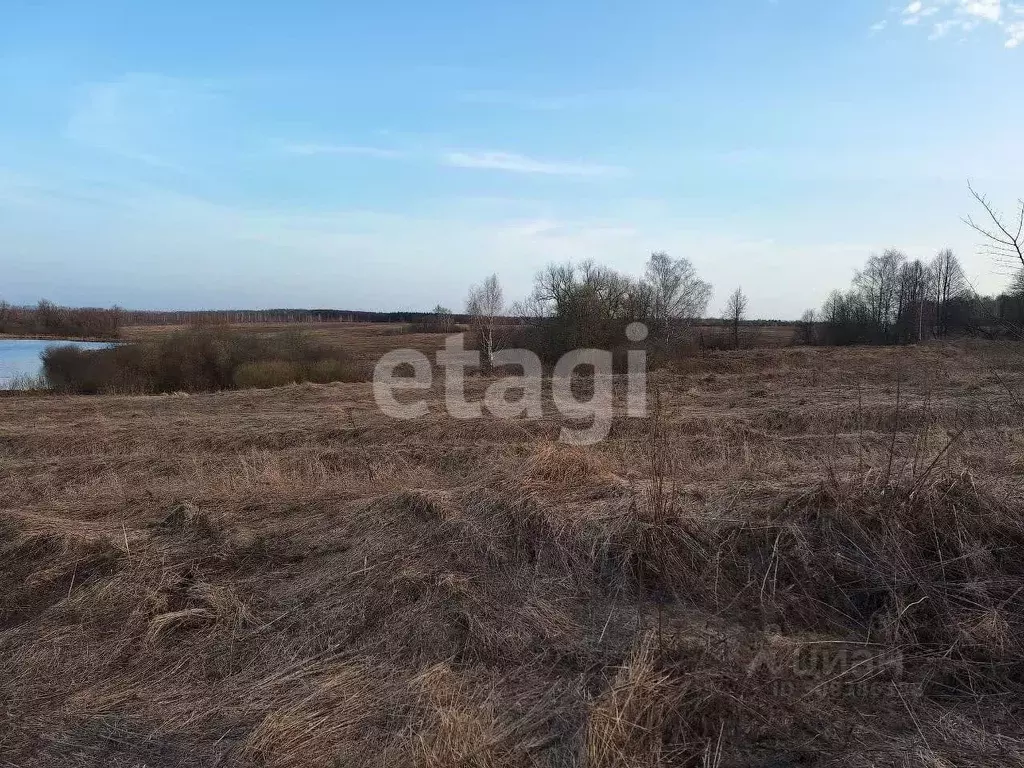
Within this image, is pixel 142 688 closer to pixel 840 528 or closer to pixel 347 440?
pixel 840 528

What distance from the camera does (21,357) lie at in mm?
41906

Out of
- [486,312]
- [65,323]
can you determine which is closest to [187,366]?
[486,312]

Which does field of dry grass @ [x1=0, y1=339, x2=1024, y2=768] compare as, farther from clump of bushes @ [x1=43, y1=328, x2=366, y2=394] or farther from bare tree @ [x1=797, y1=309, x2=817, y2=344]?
bare tree @ [x1=797, y1=309, x2=817, y2=344]

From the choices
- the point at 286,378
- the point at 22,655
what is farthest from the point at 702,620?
the point at 286,378

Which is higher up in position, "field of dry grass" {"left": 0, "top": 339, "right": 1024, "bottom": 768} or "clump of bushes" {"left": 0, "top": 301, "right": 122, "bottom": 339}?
"clump of bushes" {"left": 0, "top": 301, "right": 122, "bottom": 339}
